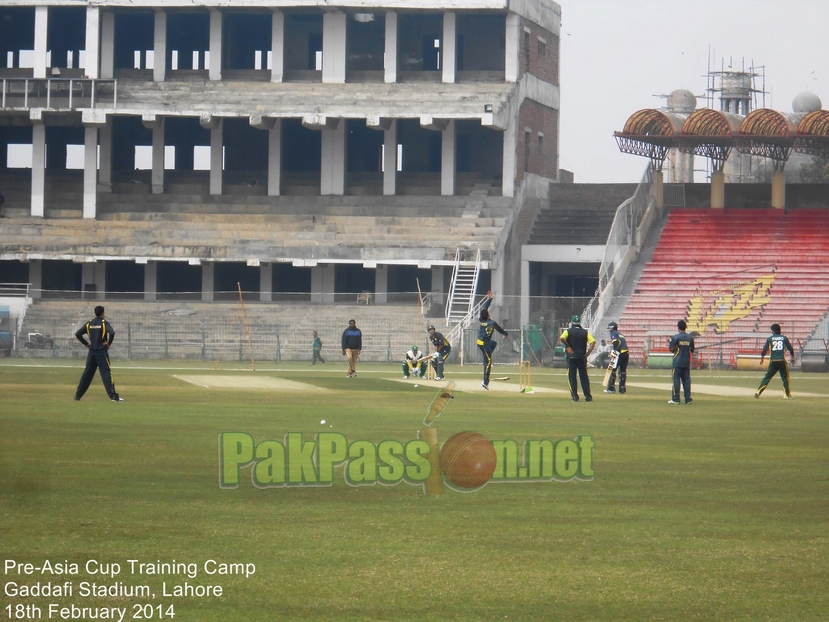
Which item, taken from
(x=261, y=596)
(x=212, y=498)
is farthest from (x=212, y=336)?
(x=261, y=596)

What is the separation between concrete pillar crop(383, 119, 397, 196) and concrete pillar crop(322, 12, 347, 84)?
337 cm

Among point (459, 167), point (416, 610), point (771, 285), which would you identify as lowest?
point (416, 610)

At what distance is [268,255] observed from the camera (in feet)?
184

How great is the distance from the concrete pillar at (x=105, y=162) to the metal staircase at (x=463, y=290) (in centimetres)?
1850

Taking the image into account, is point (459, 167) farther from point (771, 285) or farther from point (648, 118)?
point (771, 285)

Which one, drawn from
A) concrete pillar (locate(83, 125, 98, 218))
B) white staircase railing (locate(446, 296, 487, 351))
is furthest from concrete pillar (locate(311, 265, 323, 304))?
concrete pillar (locate(83, 125, 98, 218))

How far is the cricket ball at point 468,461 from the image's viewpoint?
1326cm

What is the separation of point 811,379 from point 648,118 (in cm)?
2143

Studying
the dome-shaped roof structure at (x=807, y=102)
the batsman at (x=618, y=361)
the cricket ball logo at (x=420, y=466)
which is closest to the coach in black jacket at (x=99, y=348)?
the cricket ball logo at (x=420, y=466)

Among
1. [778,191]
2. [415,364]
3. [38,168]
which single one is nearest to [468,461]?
[415,364]

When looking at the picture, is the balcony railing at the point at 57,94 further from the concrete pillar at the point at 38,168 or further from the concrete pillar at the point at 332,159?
the concrete pillar at the point at 332,159

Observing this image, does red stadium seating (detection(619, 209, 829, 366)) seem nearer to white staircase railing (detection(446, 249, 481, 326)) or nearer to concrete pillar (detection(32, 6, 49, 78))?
white staircase railing (detection(446, 249, 481, 326))

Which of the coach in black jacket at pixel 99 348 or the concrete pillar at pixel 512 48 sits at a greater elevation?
the concrete pillar at pixel 512 48

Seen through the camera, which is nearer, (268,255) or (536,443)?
(536,443)
